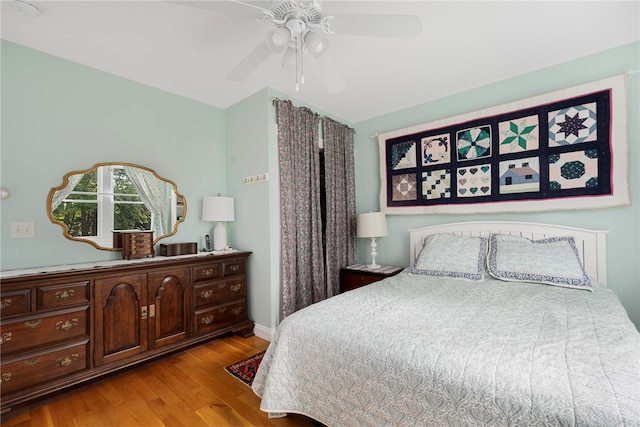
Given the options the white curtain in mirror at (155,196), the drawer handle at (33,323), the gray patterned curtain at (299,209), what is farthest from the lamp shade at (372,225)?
the drawer handle at (33,323)

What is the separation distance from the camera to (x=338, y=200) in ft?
11.4

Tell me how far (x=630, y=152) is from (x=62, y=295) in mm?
4226

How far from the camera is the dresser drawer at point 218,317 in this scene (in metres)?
2.60

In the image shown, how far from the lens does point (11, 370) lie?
1.70 meters

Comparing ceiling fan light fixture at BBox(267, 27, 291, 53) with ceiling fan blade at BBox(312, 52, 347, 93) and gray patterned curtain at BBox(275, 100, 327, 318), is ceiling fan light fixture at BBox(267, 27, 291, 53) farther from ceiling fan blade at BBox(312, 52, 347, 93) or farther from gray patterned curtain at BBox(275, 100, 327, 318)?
gray patterned curtain at BBox(275, 100, 327, 318)

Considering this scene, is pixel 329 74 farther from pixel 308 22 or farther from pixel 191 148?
pixel 191 148

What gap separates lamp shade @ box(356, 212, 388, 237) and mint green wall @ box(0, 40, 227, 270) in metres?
1.81

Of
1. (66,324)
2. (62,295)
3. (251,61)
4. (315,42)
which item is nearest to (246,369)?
(66,324)

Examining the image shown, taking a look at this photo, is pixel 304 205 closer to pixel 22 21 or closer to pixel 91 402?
pixel 91 402

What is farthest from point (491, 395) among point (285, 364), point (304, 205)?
point (304, 205)

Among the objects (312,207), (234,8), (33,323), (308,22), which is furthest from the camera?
(312,207)

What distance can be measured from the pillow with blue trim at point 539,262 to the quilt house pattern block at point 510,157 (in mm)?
481

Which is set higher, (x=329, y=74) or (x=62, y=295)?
(x=329, y=74)

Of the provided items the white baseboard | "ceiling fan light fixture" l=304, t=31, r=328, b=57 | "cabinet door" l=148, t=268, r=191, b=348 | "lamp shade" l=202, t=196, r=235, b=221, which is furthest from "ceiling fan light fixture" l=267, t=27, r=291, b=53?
the white baseboard
